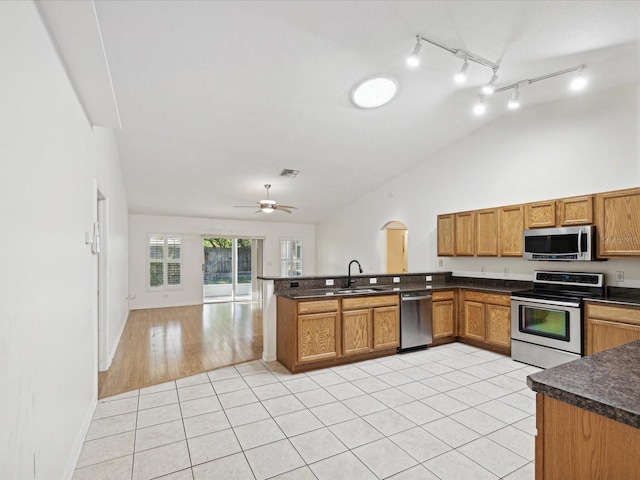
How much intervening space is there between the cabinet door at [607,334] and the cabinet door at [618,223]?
0.74 meters

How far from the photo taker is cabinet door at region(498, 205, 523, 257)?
440cm

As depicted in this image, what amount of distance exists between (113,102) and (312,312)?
105 inches

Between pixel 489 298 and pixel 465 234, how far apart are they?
1061 mm

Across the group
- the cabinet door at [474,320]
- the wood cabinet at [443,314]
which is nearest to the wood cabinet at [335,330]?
the wood cabinet at [443,314]

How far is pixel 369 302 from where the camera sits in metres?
4.11

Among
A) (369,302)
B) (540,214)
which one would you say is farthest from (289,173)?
(540,214)

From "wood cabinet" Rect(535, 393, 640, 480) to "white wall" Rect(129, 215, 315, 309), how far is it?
8.47 meters

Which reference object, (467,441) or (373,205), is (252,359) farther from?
(373,205)

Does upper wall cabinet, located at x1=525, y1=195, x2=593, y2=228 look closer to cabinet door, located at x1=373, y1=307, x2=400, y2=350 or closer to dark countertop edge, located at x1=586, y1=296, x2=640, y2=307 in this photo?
dark countertop edge, located at x1=586, y1=296, x2=640, y2=307

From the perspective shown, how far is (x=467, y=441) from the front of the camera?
2355 mm

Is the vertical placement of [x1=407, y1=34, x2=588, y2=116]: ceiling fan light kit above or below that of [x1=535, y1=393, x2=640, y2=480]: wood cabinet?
above

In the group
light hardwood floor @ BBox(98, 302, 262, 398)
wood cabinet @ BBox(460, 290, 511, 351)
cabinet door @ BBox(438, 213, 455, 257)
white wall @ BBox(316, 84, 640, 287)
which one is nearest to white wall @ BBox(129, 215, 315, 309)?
light hardwood floor @ BBox(98, 302, 262, 398)

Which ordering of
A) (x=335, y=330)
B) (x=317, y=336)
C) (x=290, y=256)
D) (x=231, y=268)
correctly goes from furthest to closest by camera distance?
(x=290, y=256) < (x=231, y=268) < (x=335, y=330) < (x=317, y=336)

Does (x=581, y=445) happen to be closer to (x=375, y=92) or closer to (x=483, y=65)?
(x=483, y=65)
